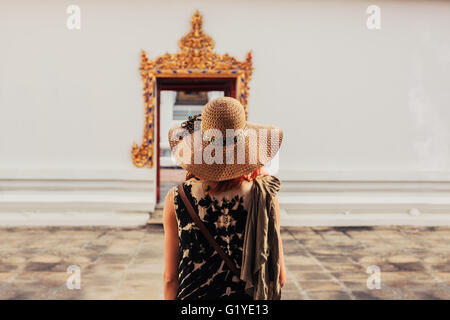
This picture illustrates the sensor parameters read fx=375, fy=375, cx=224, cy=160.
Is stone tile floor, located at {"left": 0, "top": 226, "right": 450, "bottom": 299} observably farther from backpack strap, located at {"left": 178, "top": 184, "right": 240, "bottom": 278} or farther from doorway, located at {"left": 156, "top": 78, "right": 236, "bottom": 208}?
backpack strap, located at {"left": 178, "top": 184, "right": 240, "bottom": 278}

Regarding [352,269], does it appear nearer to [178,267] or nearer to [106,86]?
[178,267]

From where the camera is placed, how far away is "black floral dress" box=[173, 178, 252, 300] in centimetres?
143

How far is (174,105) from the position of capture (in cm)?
1566

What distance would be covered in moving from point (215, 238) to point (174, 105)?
14.6 meters

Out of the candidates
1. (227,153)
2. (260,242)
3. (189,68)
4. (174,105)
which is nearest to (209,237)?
(260,242)

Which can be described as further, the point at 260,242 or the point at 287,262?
the point at 287,262

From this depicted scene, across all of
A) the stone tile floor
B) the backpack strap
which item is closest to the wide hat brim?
the backpack strap

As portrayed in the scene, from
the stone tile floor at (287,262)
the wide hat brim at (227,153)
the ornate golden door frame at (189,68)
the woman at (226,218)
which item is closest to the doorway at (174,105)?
the ornate golden door frame at (189,68)

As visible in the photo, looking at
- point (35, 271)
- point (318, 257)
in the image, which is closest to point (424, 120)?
point (318, 257)

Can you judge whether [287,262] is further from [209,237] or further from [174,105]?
[174,105]

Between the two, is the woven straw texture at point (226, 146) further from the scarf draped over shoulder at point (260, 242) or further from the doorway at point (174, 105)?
the doorway at point (174, 105)

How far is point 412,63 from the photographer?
6.38 metres

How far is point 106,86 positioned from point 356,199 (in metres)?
4.57

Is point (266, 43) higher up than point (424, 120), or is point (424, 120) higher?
point (266, 43)
